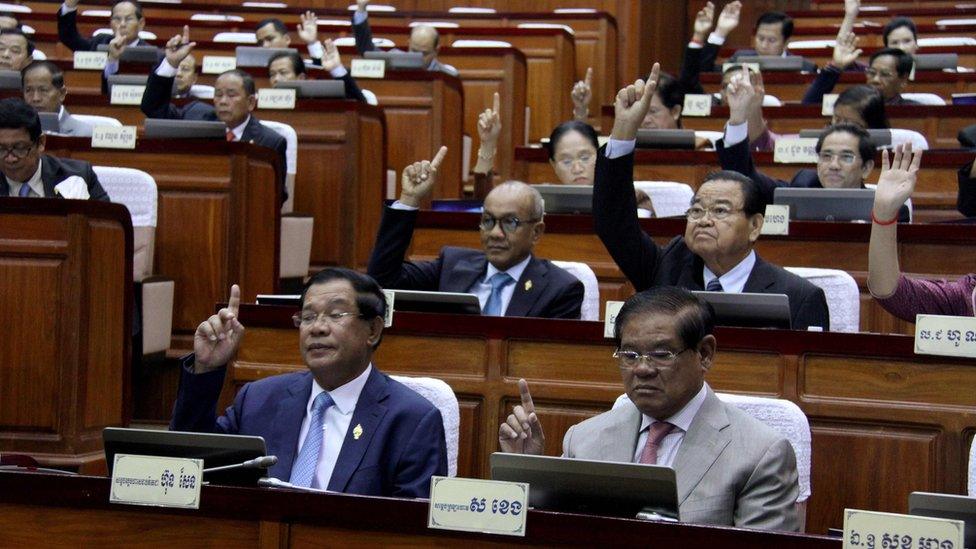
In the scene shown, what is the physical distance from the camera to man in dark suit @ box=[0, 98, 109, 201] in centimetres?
414

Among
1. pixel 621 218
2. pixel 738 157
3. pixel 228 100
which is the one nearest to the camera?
pixel 621 218

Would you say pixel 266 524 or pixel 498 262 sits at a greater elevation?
pixel 498 262

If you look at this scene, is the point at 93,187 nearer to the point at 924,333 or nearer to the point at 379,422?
the point at 379,422

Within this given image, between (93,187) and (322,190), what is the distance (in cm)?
130

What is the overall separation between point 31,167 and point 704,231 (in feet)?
6.66

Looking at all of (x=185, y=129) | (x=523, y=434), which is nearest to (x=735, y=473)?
(x=523, y=434)

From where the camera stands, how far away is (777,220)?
156 inches

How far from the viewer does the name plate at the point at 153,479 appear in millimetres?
2057

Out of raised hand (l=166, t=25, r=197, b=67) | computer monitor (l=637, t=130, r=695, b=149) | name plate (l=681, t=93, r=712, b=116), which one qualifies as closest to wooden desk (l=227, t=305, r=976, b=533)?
computer monitor (l=637, t=130, r=695, b=149)

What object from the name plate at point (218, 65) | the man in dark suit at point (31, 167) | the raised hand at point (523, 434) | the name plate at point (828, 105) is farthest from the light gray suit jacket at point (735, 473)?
the name plate at point (218, 65)

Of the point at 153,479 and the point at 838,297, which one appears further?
the point at 838,297

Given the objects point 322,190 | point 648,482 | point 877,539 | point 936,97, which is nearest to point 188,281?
point 322,190

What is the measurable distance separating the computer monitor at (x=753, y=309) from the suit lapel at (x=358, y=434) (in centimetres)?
78

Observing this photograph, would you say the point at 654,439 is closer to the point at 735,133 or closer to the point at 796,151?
the point at 735,133
